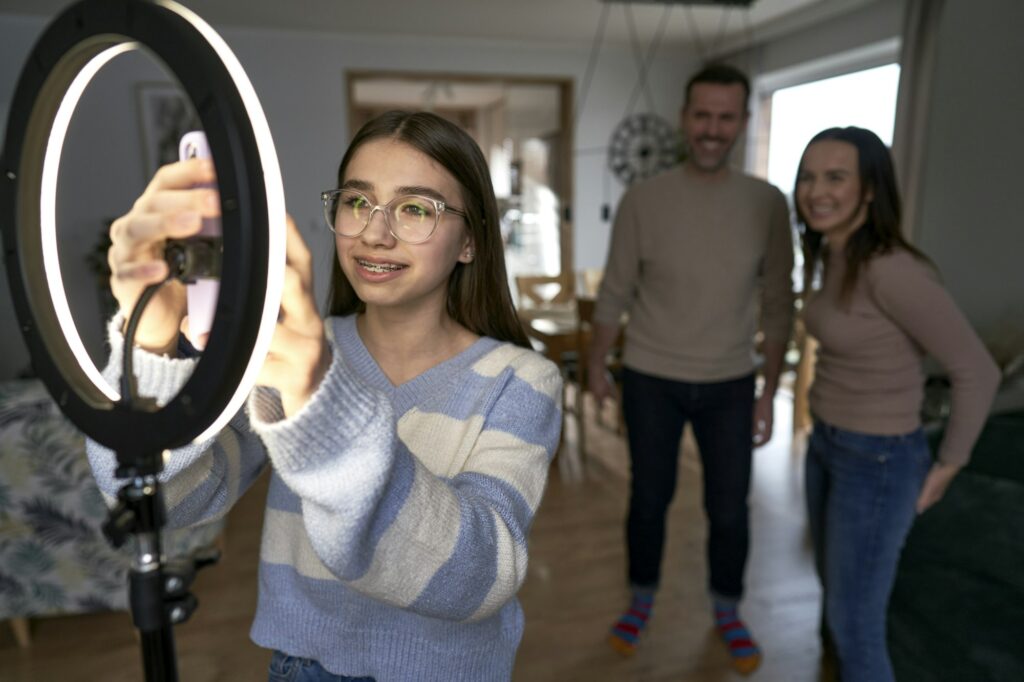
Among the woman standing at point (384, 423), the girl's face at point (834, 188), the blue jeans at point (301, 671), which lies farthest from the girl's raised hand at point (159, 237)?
the girl's face at point (834, 188)

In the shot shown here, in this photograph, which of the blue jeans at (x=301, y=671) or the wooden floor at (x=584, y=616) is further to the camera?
the wooden floor at (x=584, y=616)

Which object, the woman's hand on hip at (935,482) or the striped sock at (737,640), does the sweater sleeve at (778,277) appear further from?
the striped sock at (737,640)

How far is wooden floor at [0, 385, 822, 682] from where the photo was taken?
6.07 ft

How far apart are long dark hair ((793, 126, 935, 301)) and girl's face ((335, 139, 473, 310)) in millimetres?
920

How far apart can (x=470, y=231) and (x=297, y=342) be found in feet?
1.37

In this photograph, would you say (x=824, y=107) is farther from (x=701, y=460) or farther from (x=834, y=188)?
(x=834, y=188)

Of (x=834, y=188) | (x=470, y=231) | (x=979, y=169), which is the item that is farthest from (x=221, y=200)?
(x=979, y=169)

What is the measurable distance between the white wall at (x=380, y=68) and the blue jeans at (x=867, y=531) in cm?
368

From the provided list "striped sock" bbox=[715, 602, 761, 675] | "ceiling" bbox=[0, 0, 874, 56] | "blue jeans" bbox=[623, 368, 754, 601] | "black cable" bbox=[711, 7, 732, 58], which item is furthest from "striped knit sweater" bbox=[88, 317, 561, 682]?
"black cable" bbox=[711, 7, 732, 58]

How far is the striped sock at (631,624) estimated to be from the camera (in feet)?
6.24

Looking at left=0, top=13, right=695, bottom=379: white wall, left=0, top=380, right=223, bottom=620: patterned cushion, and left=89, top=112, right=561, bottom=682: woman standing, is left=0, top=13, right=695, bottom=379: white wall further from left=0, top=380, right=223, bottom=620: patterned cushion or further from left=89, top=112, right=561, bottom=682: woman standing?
left=89, top=112, right=561, bottom=682: woman standing

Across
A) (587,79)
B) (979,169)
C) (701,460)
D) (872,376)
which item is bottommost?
(701,460)

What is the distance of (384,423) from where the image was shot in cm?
43

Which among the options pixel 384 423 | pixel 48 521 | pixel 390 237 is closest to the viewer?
pixel 384 423
